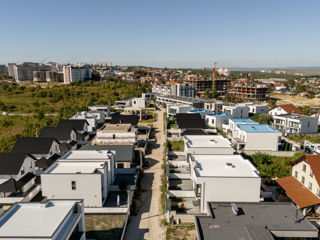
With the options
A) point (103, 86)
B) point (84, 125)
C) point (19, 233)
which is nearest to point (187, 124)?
point (84, 125)

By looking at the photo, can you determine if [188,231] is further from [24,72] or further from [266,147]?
[24,72]

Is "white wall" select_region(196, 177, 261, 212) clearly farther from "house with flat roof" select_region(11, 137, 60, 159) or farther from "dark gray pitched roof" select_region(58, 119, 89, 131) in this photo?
"dark gray pitched roof" select_region(58, 119, 89, 131)

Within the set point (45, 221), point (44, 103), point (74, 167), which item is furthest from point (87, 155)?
point (44, 103)

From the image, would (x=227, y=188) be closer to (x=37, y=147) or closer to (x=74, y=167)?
(x=74, y=167)

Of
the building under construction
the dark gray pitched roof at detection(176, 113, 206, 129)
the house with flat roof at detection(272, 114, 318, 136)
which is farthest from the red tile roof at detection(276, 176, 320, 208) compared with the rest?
the building under construction

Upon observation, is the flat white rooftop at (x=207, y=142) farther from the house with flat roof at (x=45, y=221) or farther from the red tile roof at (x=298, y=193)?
the house with flat roof at (x=45, y=221)

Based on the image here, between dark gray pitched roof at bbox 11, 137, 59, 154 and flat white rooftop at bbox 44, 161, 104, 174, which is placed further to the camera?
dark gray pitched roof at bbox 11, 137, 59, 154
